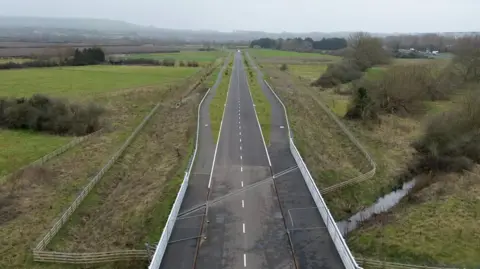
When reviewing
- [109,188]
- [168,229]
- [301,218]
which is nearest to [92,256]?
[168,229]

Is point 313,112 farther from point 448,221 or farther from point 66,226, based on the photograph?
point 66,226

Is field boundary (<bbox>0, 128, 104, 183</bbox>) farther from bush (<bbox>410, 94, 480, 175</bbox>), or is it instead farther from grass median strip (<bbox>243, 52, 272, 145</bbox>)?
bush (<bbox>410, 94, 480, 175</bbox>)

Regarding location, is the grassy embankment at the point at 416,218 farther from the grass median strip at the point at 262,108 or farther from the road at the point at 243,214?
the road at the point at 243,214

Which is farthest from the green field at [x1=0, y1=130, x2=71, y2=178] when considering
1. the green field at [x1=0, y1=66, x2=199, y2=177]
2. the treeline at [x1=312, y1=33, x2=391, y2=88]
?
the treeline at [x1=312, y1=33, x2=391, y2=88]

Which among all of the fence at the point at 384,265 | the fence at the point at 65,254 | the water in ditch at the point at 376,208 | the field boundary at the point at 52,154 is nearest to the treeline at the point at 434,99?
the water in ditch at the point at 376,208

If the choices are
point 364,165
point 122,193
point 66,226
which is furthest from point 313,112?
point 66,226
